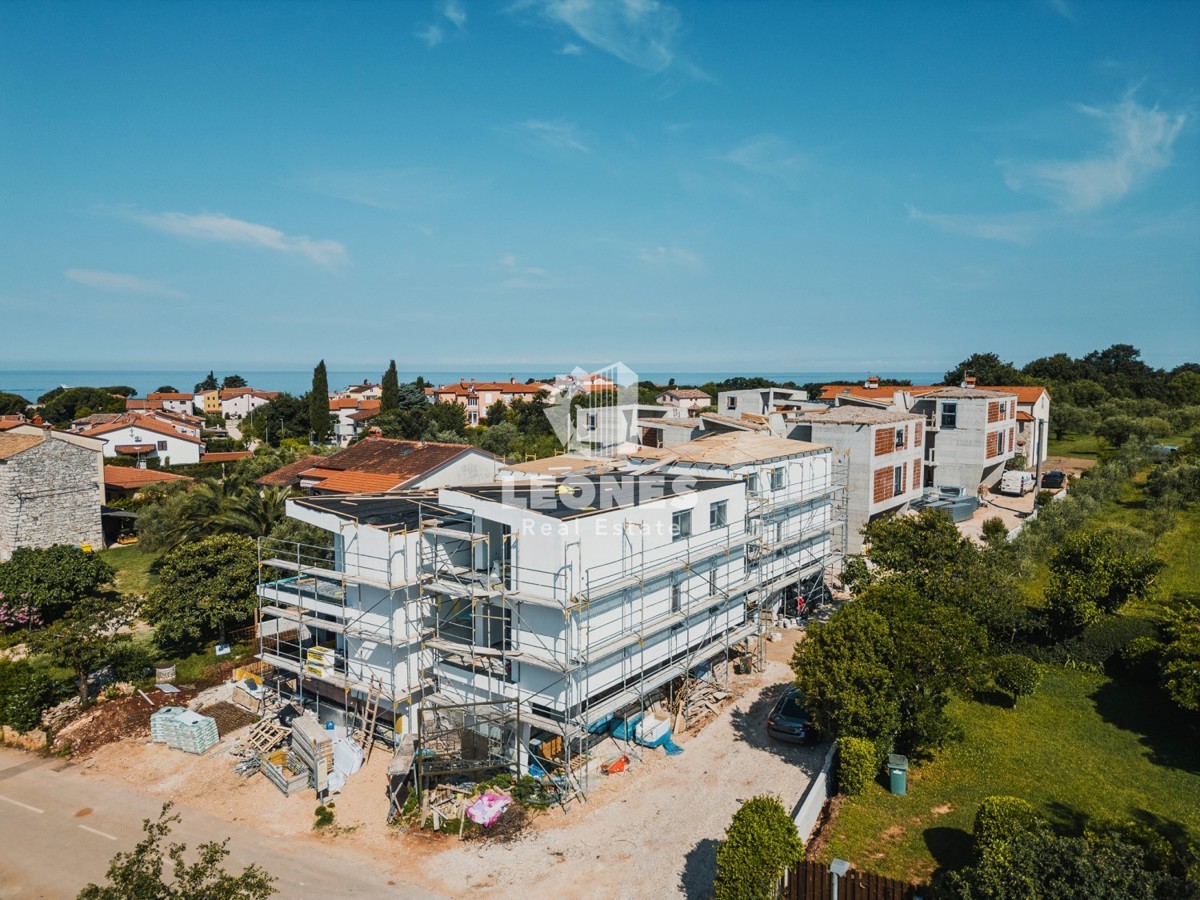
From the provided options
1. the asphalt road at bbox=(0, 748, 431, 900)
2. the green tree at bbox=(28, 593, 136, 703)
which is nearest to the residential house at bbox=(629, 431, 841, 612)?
the asphalt road at bbox=(0, 748, 431, 900)

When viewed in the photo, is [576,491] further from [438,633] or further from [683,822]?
[683,822]

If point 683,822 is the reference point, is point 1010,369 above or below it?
above

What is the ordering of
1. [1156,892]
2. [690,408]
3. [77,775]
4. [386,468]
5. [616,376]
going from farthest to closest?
[690,408] → [616,376] → [386,468] → [77,775] → [1156,892]

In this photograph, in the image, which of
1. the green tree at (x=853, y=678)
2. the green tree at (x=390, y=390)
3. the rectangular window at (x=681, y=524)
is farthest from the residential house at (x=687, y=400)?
the green tree at (x=853, y=678)

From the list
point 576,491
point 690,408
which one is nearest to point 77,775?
point 576,491

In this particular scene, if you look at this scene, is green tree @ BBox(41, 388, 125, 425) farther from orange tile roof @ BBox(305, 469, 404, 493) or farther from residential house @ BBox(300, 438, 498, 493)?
orange tile roof @ BBox(305, 469, 404, 493)

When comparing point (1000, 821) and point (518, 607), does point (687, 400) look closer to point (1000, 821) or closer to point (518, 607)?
point (518, 607)

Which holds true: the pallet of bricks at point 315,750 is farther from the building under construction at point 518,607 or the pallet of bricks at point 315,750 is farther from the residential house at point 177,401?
the residential house at point 177,401

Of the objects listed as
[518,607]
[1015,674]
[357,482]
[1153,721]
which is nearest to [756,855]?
[518,607]
